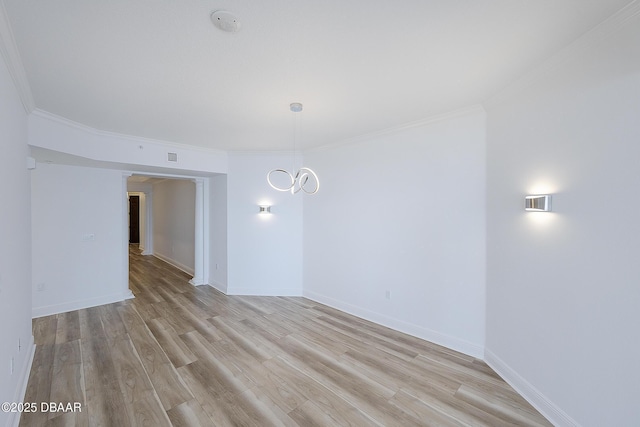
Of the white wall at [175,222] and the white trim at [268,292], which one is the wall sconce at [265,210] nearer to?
the white trim at [268,292]

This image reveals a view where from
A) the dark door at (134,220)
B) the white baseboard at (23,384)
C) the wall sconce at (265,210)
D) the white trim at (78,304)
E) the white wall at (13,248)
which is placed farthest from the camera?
the dark door at (134,220)

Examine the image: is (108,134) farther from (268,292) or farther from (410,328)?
(410,328)

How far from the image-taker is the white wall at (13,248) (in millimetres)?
1901

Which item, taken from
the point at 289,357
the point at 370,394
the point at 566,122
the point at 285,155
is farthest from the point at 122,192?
the point at 566,122

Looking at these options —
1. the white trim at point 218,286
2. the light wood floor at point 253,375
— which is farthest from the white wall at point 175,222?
the light wood floor at point 253,375

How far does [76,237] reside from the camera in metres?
4.53

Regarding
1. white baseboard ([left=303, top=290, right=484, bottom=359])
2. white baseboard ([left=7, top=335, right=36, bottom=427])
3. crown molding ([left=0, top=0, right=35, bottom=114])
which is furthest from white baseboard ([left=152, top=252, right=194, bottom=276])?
crown molding ([left=0, top=0, right=35, bottom=114])

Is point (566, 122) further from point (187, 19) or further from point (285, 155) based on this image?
point (285, 155)

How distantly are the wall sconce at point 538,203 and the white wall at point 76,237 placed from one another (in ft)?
20.6

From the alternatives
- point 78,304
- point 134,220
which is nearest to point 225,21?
point 78,304

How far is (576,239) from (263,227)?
181 inches

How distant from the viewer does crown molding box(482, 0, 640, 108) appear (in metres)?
1.60

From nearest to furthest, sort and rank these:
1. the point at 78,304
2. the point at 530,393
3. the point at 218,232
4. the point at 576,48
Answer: the point at 576,48 < the point at 530,393 < the point at 78,304 < the point at 218,232

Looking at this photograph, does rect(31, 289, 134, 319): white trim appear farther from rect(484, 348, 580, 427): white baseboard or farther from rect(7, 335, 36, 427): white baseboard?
rect(484, 348, 580, 427): white baseboard
